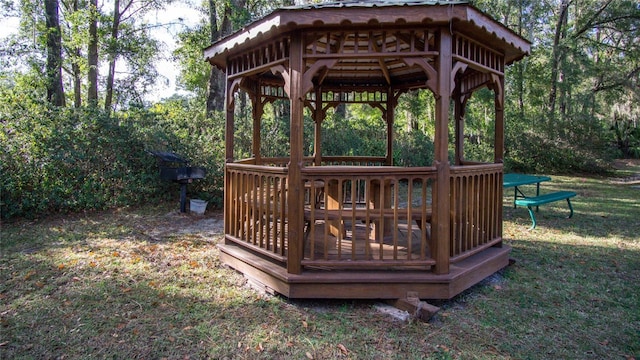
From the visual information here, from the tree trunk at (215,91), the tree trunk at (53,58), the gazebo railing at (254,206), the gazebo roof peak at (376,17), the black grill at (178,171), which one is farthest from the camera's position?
the tree trunk at (215,91)

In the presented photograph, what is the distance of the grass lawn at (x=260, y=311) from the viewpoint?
298cm

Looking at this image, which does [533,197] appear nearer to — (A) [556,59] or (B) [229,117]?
(B) [229,117]

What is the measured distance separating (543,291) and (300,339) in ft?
8.80

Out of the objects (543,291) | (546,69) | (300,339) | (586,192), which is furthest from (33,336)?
Result: (546,69)

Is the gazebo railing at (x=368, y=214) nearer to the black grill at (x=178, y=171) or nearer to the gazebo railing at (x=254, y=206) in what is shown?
the gazebo railing at (x=254, y=206)

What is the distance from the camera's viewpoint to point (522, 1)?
1978cm

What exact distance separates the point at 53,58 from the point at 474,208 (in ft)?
35.4

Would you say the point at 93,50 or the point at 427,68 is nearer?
the point at 427,68

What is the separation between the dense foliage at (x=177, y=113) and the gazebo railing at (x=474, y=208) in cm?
599

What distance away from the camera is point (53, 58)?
33.1 feet

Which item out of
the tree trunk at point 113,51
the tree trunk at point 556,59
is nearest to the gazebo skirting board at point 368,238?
the tree trunk at point 113,51

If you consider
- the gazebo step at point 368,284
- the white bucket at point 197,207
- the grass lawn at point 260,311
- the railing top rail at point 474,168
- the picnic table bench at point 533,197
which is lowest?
the grass lawn at point 260,311

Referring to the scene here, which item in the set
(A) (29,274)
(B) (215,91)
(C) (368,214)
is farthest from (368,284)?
(B) (215,91)

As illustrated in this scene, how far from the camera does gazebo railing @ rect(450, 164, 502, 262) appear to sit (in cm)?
408
